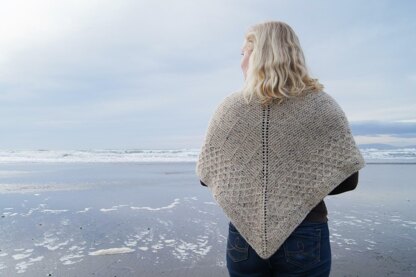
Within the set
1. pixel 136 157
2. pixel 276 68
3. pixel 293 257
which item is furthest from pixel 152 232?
pixel 136 157

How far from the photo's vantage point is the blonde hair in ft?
5.58

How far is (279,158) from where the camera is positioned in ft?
5.86

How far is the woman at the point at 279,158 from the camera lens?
1.73m

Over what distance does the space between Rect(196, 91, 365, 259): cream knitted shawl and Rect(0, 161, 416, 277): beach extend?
2.31m

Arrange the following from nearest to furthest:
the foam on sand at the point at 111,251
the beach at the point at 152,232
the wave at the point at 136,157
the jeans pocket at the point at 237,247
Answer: the jeans pocket at the point at 237,247, the beach at the point at 152,232, the foam on sand at the point at 111,251, the wave at the point at 136,157

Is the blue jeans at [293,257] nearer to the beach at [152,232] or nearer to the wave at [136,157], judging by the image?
the beach at [152,232]

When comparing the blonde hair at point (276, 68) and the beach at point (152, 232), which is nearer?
the blonde hair at point (276, 68)

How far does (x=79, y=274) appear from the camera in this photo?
391 centimetres

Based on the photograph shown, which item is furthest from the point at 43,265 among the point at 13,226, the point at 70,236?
the point at 13,226

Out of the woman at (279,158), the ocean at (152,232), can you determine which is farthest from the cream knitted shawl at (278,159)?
the ocean at (152,232)

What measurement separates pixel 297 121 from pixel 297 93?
0.12 meters

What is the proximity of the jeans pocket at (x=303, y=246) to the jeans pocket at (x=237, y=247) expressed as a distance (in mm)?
183

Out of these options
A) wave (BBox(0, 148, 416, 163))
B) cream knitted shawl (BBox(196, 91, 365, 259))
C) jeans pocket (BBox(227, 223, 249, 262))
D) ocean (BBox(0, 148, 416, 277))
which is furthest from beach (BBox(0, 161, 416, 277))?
wave (BBox(0, 148, 416, 163))

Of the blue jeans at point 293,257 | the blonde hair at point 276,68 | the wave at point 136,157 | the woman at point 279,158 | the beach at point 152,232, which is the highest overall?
the blonde hair at point 276,68
